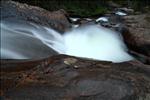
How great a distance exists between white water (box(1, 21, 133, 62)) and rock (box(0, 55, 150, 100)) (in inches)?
54.5

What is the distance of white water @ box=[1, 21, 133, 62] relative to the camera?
6.25 metres

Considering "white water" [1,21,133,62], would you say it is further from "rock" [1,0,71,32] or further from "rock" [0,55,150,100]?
"rock" [0,55,150,100]

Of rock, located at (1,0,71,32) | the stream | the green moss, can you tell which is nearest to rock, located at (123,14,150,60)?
the stream

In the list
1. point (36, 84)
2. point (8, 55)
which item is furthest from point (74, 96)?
point (8, 55)

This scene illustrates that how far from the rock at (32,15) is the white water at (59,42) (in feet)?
1.04

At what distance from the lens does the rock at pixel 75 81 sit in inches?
157

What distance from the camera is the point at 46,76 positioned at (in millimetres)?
4379

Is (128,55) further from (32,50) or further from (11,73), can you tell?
(11,73)

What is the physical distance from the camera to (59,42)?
25.1ft

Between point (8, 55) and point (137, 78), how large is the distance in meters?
2.39

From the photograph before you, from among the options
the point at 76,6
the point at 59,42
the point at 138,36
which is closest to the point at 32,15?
the point at 59,42

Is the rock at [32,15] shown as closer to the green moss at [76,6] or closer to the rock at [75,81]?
the green moss at [76,6]

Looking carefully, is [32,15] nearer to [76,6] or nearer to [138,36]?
[138,36]

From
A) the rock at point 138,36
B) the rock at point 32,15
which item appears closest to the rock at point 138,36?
the rock at point 138,36
